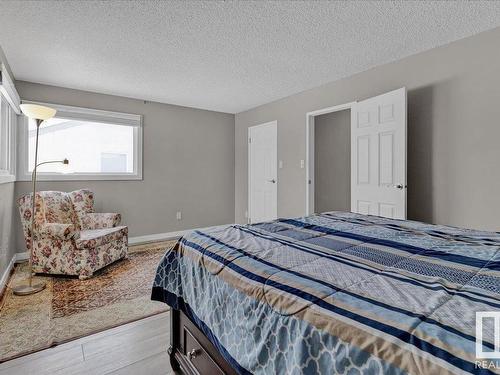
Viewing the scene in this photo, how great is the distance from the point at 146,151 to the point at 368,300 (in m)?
4.38

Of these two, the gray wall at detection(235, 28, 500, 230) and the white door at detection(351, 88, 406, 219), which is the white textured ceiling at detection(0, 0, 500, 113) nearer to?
the gray wall at detection(235, 28, 500, 230)

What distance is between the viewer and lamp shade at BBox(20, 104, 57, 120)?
2.54 metres

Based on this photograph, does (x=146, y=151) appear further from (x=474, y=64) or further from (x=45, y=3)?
(x=474, y=64)

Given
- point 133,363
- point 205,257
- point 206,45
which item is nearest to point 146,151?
point 206,45

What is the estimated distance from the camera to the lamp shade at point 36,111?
2.54 meters

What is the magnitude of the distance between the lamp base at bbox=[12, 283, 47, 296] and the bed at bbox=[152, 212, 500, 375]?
184cm

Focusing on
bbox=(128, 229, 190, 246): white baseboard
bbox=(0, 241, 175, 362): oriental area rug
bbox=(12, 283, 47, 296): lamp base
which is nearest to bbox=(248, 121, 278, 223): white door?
bbox=(128, 229, 190, 246): white baseboard

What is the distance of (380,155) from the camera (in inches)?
118

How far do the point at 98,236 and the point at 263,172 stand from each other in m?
2.75

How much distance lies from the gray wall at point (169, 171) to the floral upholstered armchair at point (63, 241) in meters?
0.75

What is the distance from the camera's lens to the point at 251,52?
2.79 meters

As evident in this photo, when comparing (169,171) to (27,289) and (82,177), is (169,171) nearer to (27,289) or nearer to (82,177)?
(82,177)

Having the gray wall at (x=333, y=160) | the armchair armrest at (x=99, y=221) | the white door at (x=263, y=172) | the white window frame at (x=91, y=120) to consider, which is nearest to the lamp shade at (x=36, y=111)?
the white window frame at (x=91, y=120)

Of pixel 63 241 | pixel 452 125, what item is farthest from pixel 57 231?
pixel 452 125
